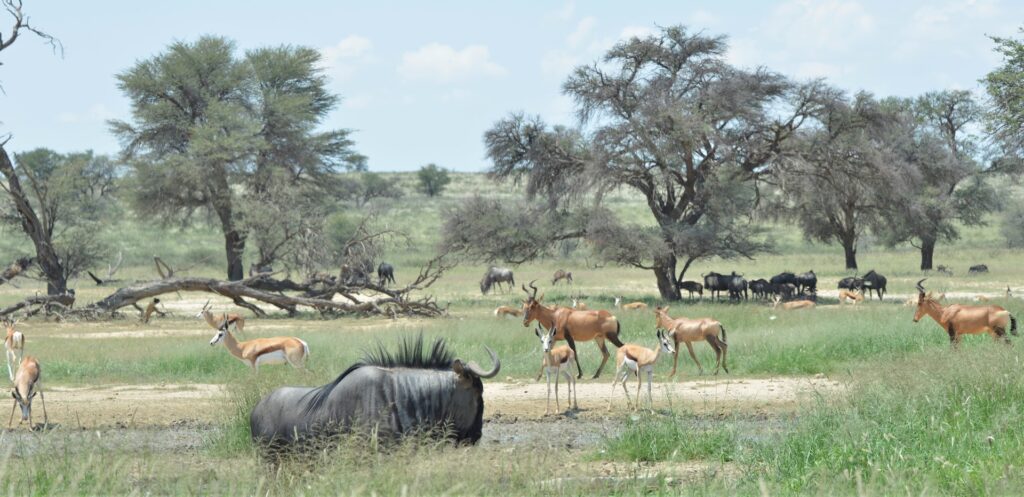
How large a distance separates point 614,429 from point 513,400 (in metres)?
2.71

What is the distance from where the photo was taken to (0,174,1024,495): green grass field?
7.35 m

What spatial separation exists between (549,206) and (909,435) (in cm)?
2856

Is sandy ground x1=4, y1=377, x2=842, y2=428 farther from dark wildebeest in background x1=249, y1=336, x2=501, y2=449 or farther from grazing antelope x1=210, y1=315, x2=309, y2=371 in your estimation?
dark wildebeest in background x1=249, y1=336, x2=501, y2=449

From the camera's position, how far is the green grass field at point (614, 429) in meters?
7.35

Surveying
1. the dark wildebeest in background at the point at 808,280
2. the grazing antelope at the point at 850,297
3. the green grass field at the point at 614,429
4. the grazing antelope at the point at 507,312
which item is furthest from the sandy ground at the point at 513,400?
the dark wildebeest in background at the point at 808,280

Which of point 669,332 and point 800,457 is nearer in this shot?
point 800,457

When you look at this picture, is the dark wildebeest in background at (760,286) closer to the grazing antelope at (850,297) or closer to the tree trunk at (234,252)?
the grazing antelope at (850,297)

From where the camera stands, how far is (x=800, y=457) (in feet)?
29.5

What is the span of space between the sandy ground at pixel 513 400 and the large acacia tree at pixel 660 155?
18.0 metres

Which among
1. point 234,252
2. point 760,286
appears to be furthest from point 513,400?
point 234,252

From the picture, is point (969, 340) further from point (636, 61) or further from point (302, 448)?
point (636, 61)

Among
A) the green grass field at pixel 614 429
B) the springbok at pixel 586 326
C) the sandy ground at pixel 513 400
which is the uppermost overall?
the springbok at pixel 586 326

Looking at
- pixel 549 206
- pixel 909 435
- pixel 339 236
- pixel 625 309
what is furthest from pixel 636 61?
pixel 909 435

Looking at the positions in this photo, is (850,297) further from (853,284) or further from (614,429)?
(614,429)
